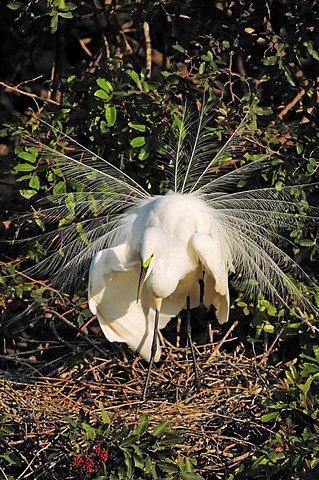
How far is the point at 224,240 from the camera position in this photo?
3.94 m

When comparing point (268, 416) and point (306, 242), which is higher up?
point (306, 242)

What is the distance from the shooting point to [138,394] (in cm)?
402

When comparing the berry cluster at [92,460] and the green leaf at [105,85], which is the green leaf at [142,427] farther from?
the green leaf at [105,85]

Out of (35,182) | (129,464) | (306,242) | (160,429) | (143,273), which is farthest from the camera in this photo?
(35,182)

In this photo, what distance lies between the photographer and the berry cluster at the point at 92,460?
10.3 ft

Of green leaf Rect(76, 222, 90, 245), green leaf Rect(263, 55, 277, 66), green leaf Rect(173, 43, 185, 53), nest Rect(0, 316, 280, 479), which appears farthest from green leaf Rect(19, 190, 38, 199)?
green leaf Rect(263, 55, 277, 66)

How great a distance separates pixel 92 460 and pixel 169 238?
3.11 ft

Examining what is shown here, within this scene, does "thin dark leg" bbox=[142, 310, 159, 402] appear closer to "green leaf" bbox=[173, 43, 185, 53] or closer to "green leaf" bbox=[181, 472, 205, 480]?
"green leaf" bbox=[181, 472, 205, 480]

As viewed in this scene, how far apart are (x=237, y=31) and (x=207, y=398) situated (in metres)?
1.43

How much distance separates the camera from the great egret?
3818mm

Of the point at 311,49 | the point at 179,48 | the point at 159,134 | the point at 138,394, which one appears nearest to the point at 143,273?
the point at 138,394

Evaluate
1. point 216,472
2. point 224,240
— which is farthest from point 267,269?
point 216,472

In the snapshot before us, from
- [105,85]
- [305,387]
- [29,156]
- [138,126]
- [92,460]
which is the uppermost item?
[105,85]

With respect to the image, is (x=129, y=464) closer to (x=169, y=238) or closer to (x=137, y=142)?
(x=169, y=238)
